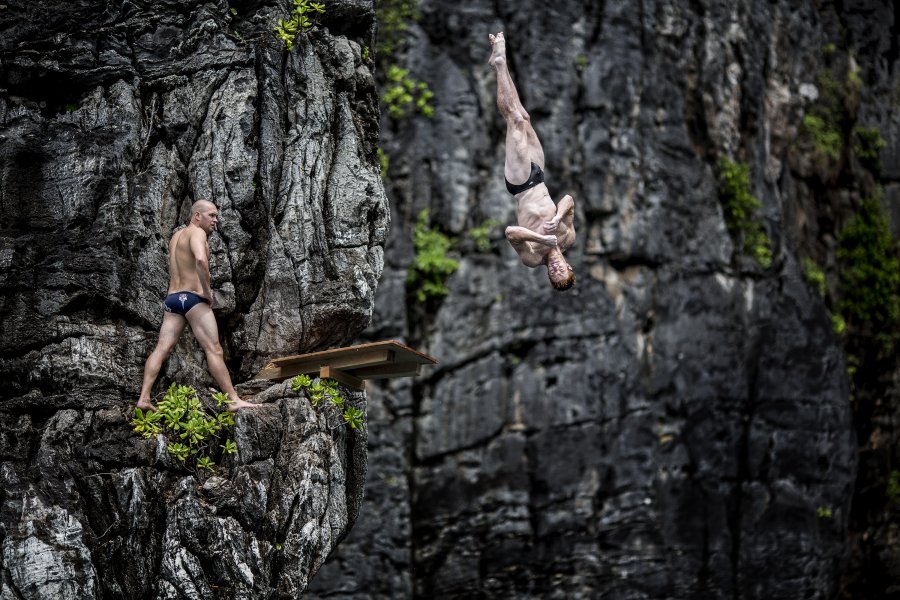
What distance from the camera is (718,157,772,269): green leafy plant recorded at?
1762 centimetres

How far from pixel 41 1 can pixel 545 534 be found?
31.4ft

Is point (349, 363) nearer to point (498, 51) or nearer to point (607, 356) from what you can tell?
point (498, 51)

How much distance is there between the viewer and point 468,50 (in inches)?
682

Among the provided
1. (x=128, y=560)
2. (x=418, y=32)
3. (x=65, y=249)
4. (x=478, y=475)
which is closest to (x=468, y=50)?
(x=418, y=32)

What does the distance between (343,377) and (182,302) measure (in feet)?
4.96

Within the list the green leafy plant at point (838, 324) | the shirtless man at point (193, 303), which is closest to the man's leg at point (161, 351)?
the shirtless man at point (193, 303)

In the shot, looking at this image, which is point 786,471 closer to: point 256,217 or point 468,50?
point 468,50

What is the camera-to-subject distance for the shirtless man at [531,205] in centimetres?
1004

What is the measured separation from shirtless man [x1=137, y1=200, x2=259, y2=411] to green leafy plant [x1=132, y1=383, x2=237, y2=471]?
4.4 inches

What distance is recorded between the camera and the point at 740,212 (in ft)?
57.7

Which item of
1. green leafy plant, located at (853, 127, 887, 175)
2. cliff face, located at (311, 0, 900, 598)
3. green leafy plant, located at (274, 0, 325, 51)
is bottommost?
cliff face, located at (311, 0, 900, 598)

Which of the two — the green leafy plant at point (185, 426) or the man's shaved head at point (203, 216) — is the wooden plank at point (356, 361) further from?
the man's shaved head at point (203, 216)

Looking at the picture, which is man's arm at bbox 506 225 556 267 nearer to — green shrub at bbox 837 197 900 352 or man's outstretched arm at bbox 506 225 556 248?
man's outstretched arm at bbox 506 225 556 248

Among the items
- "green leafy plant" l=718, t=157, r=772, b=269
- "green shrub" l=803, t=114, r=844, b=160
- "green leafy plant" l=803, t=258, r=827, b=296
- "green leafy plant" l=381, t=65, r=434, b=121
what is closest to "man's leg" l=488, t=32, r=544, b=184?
"green leafy plant" l=381, t=65, r=434, b=121
